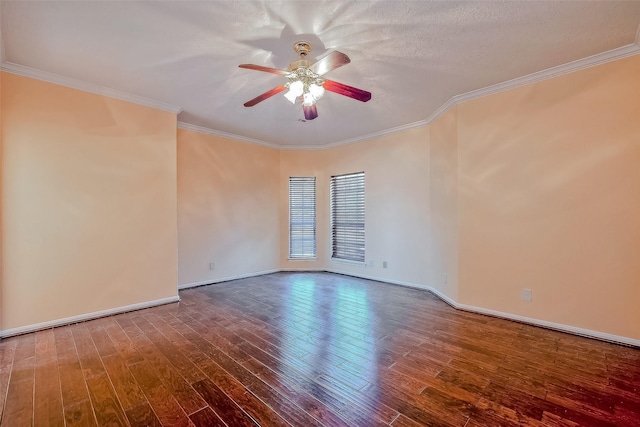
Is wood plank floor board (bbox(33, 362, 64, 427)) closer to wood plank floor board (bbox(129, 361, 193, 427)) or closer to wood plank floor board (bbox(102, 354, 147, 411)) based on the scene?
wood plank floor board (bbox(102, 354, 147, 411))

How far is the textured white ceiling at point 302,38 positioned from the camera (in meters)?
A: 2.01

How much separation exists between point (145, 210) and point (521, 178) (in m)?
4.48

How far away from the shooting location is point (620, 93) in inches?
102

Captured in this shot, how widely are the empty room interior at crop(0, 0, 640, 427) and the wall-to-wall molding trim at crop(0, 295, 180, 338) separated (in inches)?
0.6

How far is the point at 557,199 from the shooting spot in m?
2.89

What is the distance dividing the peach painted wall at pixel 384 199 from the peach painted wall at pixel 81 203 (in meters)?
2.54

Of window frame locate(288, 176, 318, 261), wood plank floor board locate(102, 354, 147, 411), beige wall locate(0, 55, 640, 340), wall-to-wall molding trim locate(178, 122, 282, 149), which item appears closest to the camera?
wood plank floor board locate(102, 354, 147, 411)

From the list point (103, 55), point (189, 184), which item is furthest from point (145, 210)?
point (103, 55)

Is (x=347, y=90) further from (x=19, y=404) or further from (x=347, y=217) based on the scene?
(x=347, y=217)

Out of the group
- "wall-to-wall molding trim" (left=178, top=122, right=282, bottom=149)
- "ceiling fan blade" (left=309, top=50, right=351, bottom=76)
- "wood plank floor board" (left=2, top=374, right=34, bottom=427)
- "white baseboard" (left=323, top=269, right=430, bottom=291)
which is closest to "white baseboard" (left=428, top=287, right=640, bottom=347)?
"white baseboard" (left=323, top=269, right=430, bottom=291)

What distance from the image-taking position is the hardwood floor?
170cm

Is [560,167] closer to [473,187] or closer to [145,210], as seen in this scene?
[473,187]

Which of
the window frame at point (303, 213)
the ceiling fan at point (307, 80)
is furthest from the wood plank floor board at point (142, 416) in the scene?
the window frame at point (303, 213)

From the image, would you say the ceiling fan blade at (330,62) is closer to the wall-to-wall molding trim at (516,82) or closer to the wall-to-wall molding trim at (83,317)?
the wall-to-wall molding trim at (516,82)
